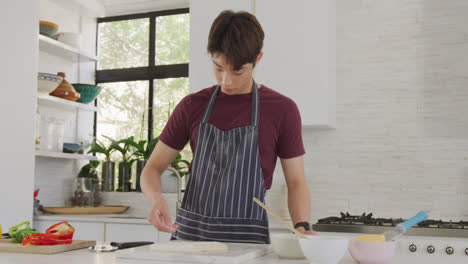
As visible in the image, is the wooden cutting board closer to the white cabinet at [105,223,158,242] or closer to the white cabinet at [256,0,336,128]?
the white cabinet at [105,223,158,242]

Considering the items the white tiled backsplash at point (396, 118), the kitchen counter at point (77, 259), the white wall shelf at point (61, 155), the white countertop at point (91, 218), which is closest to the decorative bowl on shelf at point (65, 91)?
the white wall shelf at point (61, 155)

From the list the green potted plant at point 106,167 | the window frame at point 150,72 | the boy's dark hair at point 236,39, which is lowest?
the green potted plant at point 106,167

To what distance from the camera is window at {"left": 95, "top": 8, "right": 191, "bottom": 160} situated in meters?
4.43

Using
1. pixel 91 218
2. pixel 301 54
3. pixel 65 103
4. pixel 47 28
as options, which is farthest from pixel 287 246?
pixel 47 28

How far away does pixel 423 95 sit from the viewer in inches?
130

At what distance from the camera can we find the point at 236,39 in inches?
71.2

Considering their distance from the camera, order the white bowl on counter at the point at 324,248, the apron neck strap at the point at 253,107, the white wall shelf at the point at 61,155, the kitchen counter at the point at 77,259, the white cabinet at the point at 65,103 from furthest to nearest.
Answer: the white cabinet at the point at 65,103
the white wall shelf at the point at 61,155
the apron neck strap at the point at 253,107
the kitchen counter at the point at 77,259
the white bowl on counter at the point at 324,248

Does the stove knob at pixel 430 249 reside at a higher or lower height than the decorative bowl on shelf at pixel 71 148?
lower

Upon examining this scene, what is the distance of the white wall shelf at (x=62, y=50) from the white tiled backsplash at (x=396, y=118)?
190cm

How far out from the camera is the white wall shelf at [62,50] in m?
3.89

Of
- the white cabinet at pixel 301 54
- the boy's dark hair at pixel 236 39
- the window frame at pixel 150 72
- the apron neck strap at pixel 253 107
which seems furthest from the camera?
the window frame at pixel 150 72

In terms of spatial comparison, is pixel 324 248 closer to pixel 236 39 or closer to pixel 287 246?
pixel 287 246

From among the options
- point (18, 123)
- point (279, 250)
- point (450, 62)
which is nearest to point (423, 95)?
point (450, 62)

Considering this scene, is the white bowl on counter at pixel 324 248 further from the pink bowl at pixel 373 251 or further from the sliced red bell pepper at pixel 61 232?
the sliced red bell pepper at pixel 61 232
